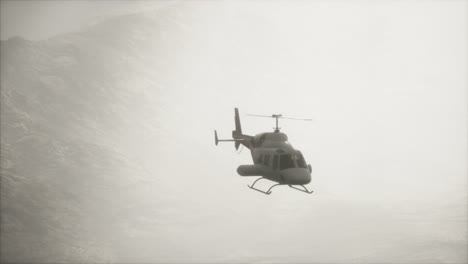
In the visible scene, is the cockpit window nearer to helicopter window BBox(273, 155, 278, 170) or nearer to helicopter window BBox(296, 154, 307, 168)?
helicopter window BBox(296, 154, 307, 168)

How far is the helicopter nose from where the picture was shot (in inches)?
1019

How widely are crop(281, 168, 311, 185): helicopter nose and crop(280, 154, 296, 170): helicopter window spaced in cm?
42

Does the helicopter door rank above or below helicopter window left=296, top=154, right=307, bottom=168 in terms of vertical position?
above

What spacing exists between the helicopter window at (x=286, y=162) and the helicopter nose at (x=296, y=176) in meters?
0.42

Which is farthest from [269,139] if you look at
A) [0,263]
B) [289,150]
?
[0,263]

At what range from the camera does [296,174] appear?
2620 centimetres

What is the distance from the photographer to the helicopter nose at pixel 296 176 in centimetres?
2588

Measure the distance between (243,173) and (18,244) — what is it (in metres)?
206

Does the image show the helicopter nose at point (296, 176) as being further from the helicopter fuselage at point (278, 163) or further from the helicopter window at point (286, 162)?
the helicopter window at point (286, 162)

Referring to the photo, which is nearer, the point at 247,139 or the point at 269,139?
the point at 269,139

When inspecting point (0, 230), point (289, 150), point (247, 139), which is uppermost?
point (0, 230)

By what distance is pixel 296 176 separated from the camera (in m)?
26.1

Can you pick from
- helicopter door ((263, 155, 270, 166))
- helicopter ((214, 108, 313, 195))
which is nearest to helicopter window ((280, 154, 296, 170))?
helicopter ((214, 108, 313, 195))

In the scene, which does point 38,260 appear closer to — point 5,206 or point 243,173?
point 5,206
